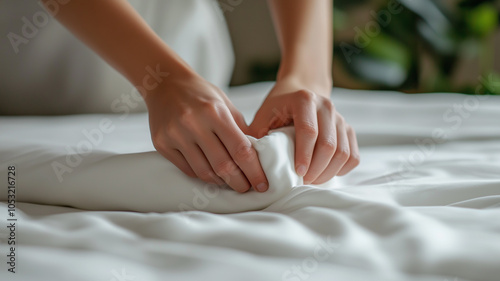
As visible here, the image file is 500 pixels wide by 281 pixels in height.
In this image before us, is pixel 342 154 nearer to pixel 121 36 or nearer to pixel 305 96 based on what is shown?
pixel 305 96

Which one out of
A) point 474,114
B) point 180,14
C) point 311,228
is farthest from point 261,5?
point 311,228

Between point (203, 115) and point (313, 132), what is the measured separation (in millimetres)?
123

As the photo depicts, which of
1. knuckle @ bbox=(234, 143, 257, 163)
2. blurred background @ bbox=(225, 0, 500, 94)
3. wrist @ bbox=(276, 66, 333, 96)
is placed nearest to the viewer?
knuckle @ bbox=(234, 143, 257, 163)

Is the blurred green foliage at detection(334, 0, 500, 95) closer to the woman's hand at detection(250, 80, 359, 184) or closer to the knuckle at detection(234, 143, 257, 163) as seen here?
A: the woman's hand at detection(250, 80, 359, 184)

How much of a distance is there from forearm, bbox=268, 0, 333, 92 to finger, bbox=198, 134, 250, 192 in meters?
0.30

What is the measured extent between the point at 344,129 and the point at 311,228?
0.21m

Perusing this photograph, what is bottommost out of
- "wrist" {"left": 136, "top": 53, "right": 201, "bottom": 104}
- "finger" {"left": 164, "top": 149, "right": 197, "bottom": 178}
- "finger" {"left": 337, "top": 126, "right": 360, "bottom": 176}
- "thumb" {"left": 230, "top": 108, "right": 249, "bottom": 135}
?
"finger" {"left": 337, "top": 126, "right": 360, "bottom": 176}

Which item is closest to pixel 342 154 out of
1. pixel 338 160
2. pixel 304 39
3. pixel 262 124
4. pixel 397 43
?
pixel 338 160

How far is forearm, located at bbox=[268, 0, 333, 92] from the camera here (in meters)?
0.80

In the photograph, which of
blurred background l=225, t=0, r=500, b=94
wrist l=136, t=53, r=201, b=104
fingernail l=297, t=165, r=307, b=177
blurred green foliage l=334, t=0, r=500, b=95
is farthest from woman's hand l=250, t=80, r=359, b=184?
blurred green foliage l=334, t=0, r=500, b=95

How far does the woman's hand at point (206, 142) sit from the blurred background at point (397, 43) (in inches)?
60.7

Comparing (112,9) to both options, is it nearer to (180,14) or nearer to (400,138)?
(400,138)

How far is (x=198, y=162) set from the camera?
1.65ft

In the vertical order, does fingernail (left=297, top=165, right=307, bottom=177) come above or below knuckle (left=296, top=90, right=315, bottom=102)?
below
